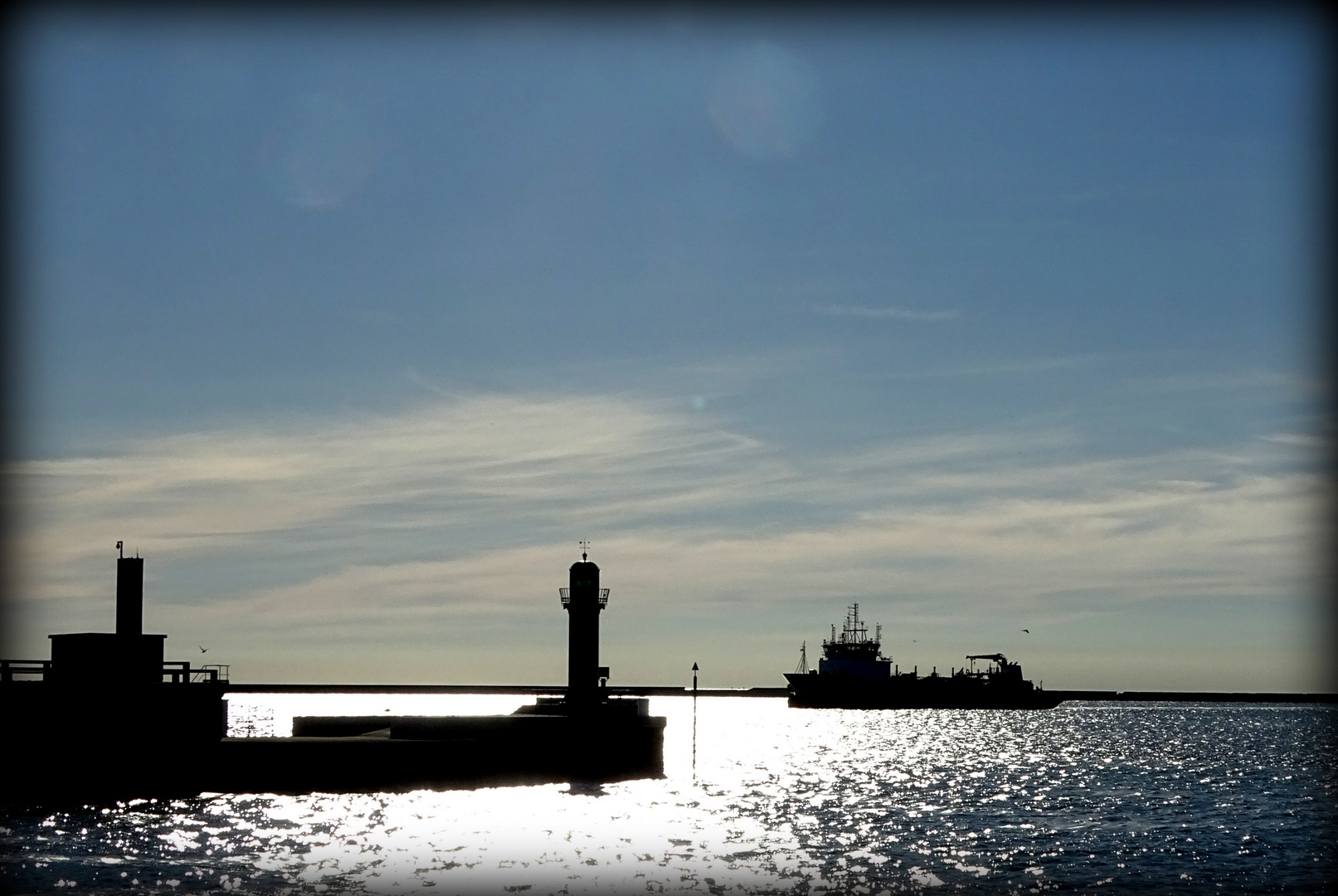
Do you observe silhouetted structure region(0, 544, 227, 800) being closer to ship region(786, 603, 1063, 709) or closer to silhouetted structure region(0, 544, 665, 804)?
silhouetted structure region(0, 544, 665, 804)

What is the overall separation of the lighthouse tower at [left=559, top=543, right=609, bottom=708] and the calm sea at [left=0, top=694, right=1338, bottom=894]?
5.65 m

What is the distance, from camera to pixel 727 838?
40219mm

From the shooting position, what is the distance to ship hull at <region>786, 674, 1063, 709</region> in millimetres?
151125

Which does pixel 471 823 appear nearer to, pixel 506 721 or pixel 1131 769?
pixel 506 721

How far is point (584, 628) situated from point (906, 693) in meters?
99.5

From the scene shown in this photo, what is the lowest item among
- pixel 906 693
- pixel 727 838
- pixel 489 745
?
pixel 906 693

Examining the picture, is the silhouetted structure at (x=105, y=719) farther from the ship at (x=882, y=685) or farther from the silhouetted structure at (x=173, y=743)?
the ship at (x=882, y=685)

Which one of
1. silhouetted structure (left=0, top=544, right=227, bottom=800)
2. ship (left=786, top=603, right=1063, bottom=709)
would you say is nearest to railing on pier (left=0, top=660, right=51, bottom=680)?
silhouetted structure (left=0, top=544, right=227, bottom=800)

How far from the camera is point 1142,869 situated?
3569cm

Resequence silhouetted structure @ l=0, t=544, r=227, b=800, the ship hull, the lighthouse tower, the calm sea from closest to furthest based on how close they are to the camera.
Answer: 1. the calm sea
2. silhouetted structure @ l=0, t=544, r=227, b=800
3. the lighthouse tower
4. the ship hull

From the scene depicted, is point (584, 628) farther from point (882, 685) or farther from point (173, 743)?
point (882, 685)

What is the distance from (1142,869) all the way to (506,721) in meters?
26.6

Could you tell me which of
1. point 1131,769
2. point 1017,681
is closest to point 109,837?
point 1131,769

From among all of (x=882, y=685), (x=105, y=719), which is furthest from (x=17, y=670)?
(x=882, y=685)
